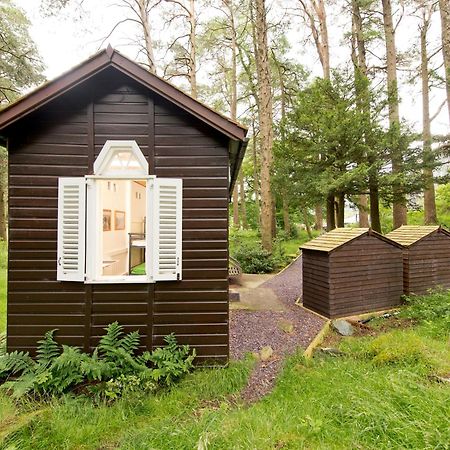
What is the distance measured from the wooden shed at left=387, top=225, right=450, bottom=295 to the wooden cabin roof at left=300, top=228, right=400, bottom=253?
2.33 ft

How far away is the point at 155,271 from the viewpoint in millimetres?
4074

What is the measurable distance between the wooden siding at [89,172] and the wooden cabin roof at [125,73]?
0.19 metres

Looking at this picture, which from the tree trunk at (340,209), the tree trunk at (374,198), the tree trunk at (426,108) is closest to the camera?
Result: the tree trunk at (374,198)

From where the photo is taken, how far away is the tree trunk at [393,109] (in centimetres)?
1077

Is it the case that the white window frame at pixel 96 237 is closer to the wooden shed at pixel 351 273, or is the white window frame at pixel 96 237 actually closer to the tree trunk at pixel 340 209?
the wooden shed at pixel 351 273

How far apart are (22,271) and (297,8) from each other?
54.9 feet

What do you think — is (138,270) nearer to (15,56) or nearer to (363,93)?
(15,56)

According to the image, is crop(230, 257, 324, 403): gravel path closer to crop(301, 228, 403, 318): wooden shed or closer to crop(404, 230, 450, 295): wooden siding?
crop(301, 228, 403, 318): wooden shed

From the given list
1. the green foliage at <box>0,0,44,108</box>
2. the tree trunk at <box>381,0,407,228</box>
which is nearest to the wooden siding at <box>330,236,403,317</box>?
the tree trunk at <box>381,0,407,228</box>

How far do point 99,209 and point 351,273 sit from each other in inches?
209

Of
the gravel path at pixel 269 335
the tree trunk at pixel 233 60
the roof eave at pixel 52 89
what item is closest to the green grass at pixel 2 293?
the roof eave at pixel 52 89

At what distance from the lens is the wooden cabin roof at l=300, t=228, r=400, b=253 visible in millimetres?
6509

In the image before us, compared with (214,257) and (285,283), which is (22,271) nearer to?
(214,257)

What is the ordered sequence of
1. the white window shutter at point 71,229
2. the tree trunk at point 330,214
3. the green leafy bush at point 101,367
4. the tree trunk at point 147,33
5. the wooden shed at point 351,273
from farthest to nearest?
the tree trunk at point 330,214 < the tree trunk at point 147,33 < the wooden shed at point 351,273 < the white window shutter at point 71,229 < the green leafy bush at point 101,367
